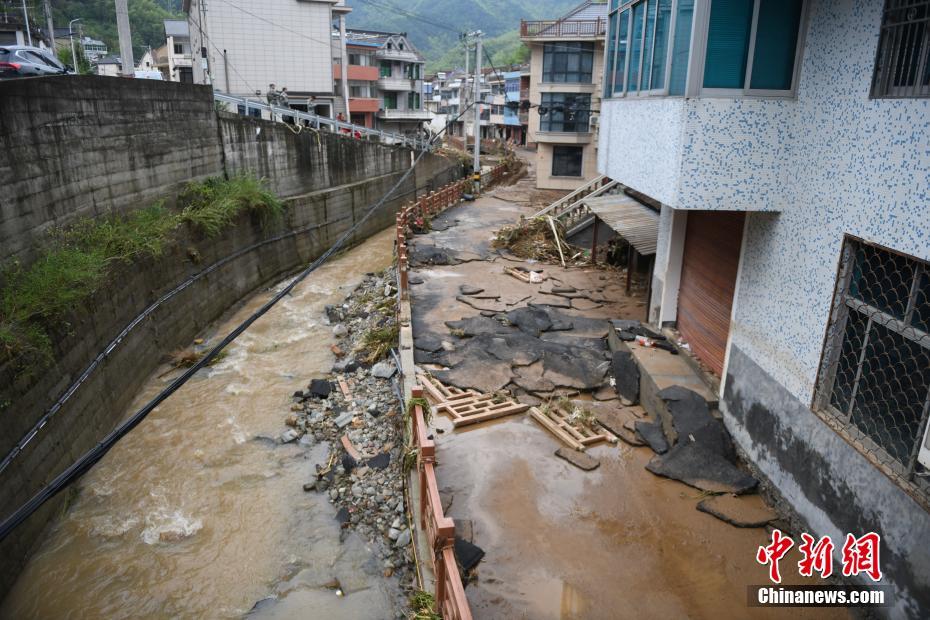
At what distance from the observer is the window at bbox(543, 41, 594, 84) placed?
31344mm

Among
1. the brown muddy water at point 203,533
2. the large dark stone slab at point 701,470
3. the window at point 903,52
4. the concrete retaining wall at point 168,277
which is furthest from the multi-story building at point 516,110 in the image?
the window at point 903,52

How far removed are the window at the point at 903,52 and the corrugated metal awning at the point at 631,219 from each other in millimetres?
7063

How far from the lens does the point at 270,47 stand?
34562 mm

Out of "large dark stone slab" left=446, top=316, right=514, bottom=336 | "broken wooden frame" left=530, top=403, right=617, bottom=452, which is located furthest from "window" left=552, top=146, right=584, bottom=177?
"broken wooden frame" left=530, top=403, right=617, bottom=452

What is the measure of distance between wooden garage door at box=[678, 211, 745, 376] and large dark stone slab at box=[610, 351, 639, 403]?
3.46 ft

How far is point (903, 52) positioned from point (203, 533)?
9.54 meters

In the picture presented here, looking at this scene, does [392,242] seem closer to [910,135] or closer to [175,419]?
[175,419]

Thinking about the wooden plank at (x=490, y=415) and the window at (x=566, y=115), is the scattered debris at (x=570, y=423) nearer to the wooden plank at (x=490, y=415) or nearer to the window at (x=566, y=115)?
the wooden plank at (x=490, y=415)

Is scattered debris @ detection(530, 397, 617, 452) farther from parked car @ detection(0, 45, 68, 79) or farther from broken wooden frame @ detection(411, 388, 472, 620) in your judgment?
parked car @ detection(0, 45, 68, 79)

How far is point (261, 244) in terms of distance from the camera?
19719 mm

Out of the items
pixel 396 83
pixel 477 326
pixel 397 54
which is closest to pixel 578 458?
pixel 477 326

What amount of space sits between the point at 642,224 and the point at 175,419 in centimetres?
1051

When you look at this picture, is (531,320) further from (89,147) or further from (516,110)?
(516,110)

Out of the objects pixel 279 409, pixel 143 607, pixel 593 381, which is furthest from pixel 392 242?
pixel 143 607
